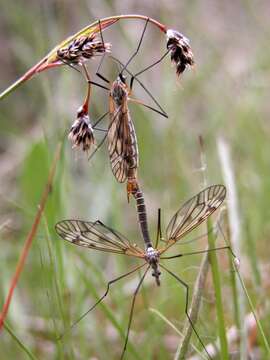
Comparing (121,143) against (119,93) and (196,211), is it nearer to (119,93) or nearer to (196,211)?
(119,93)

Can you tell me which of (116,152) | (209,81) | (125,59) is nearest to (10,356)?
(116,152)

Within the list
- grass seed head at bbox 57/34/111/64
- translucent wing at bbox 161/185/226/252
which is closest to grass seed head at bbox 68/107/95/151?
grass seed head at bbox 57/34/111/64

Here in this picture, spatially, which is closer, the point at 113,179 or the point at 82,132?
the point at 82,132

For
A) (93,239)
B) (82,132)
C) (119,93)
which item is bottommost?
(93,239)

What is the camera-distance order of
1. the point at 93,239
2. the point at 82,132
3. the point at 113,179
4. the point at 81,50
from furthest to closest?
the point at 113,179, the point at 93,239, the point at 82,132, the point at 81,50

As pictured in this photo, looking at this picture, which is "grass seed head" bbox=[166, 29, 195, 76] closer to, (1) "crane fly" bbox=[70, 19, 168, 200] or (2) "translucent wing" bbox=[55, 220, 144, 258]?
(1) "crane fly" bbox=[70, 19, 168, 200]

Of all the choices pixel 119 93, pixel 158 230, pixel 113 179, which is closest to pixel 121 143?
pixel 119 93

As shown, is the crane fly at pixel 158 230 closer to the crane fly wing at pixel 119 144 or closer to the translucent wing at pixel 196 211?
the translucent wing at pixel 196 211
